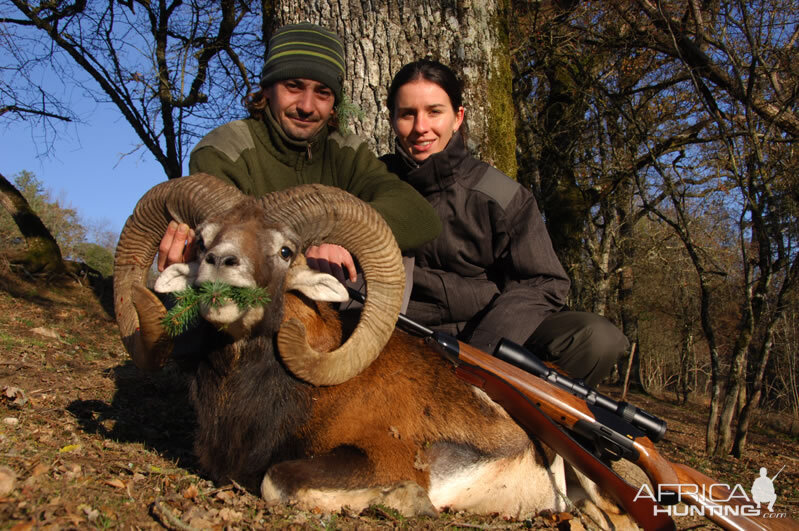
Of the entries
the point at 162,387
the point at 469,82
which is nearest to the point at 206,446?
the point at 162,387

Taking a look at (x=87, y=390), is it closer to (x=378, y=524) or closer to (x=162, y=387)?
(x=162, y=387)

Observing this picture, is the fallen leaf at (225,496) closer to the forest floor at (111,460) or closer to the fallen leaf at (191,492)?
the forest floor at (111,460)

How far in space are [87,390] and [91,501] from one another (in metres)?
3.61

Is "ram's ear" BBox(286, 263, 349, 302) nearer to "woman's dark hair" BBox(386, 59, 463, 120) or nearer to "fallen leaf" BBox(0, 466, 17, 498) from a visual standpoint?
"fallen leaf" BBox(0, 466, 17, 498)

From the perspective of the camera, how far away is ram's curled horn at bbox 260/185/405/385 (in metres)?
3.72

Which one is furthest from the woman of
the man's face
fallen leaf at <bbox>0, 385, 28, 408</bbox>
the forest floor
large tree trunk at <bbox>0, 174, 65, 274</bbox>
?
large tree trunk at <bbox>0, 174, 65, 274</bbox>

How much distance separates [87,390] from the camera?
234 inches

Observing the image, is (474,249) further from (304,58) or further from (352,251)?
(304,58)

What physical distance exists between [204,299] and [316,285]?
88 centimetres

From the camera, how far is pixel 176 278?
376cm

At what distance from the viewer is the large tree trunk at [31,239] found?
45.4ft

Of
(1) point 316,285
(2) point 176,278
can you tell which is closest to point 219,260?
(2) point 176,278

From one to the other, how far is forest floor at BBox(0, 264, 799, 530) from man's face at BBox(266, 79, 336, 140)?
2905 millimetres

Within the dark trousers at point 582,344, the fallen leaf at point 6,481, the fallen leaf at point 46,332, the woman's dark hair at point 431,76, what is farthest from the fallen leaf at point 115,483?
the fallen leaf at point 46,332
